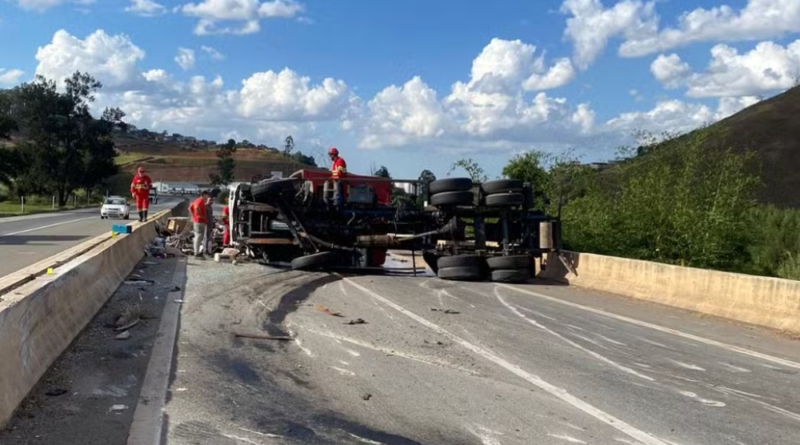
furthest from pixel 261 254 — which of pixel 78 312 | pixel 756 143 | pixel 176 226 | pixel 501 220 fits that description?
pixel 756 143

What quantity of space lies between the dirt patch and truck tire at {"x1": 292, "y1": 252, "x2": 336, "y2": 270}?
665 centimetres

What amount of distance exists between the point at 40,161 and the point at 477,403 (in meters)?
82.4

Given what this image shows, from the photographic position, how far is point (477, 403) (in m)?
Answer: 6.48

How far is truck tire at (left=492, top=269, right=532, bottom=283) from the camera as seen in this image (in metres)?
16.4

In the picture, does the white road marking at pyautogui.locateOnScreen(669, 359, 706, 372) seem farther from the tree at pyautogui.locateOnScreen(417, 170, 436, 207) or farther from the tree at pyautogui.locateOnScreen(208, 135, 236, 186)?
the tree at pyautogui.locateOnScreen(208, 135, 236, 186)

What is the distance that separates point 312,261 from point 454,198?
3.43 meters

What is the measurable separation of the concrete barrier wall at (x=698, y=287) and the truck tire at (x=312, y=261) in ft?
17.5

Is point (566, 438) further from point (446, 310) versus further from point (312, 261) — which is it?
point (312, 261)

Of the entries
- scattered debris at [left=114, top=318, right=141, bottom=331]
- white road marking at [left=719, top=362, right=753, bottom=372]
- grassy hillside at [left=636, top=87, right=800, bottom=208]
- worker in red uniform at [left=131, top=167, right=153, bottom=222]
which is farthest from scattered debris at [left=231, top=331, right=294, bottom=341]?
grassy hillside at [left=636, top=87, right=800, bottom=208]

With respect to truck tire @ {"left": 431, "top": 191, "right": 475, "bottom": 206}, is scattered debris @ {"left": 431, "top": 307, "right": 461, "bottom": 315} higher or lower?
lower

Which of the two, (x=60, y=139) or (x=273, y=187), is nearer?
(x=273, y=187)

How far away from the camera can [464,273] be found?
16406 mm

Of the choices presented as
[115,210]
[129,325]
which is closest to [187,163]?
[115,210]

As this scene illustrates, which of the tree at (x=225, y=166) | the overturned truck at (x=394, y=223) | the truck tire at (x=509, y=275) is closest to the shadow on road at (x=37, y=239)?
the overturned truck at (x=394, y=223)
